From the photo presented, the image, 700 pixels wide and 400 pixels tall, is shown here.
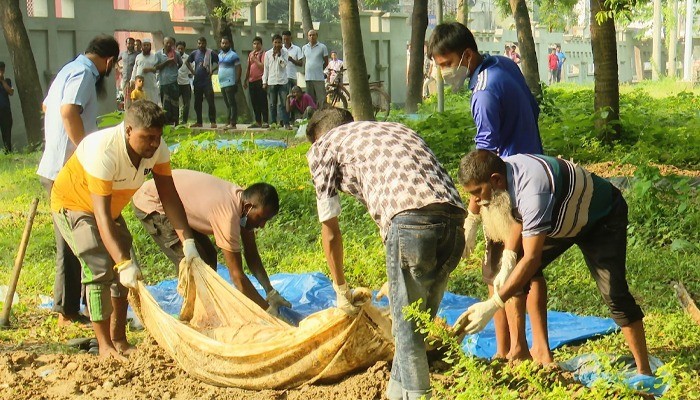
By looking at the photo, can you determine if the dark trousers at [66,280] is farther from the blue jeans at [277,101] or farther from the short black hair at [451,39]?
the blue jeans at [277,101]

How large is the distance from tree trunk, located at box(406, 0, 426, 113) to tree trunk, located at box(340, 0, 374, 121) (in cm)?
694

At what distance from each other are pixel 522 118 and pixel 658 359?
1.45 m

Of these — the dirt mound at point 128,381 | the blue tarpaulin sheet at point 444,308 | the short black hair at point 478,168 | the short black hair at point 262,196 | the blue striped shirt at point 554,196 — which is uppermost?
the short black hair at point 478,168

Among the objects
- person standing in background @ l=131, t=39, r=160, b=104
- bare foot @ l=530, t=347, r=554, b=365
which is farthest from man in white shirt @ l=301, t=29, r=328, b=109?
bare foot @ l=530, t=347, r=554, b=365

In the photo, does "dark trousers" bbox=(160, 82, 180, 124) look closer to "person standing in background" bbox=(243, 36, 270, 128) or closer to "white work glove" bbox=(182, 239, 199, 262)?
"person standing in background" bbox=(243, 36, 270, 128)

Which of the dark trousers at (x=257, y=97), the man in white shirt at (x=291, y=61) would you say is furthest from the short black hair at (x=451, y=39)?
the dark trousers at (x=257, y=97)

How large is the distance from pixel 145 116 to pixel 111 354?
4.42ft

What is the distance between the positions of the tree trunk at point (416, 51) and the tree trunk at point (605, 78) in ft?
24.7

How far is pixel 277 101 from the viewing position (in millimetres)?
18359

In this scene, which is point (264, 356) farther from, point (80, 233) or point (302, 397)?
point (80, 233)

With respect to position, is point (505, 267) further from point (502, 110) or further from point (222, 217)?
point (222, 217)

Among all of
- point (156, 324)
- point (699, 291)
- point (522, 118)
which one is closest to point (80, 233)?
point (156, 324)

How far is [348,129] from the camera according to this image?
15.3 ft

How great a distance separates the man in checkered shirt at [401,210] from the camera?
4.41 m
